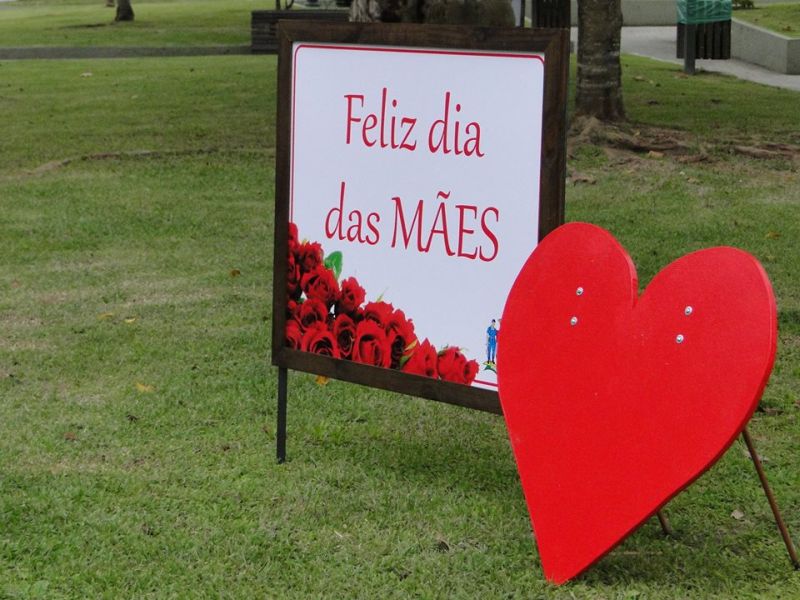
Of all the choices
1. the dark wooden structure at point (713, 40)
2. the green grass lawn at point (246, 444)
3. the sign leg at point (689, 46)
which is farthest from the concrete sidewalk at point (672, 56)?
the green grass lawn at point (246, 444)

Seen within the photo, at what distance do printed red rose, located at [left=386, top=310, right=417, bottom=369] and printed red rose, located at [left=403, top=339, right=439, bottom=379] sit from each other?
0.11 ft

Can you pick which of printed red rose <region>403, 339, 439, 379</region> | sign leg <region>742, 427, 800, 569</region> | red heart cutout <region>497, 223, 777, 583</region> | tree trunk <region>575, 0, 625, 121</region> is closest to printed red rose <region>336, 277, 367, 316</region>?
printed red rose <region>403, 339, 439, 379</region>

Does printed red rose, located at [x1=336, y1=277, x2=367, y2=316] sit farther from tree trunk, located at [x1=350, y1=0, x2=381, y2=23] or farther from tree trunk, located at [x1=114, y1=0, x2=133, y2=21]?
tree trunk, located at [x1=114, y1=0, x2=133, y2=21]

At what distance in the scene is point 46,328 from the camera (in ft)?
20.2

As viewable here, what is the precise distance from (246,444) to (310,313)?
60cm

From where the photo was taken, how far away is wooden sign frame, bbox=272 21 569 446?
364cm

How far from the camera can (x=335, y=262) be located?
4258 millimetres

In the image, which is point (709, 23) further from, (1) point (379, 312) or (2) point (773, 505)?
(2) point (773, 505)

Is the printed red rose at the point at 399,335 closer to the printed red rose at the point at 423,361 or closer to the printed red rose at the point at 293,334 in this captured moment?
the printed red rose at the point at 423,361

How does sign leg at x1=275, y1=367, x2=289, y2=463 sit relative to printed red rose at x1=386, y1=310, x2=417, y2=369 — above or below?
below

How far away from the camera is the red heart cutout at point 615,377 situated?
3.20m

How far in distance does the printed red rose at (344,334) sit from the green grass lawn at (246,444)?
0.41m

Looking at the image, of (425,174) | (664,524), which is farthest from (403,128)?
(664,524)

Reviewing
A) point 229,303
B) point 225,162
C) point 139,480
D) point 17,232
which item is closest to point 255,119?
point 225,162
